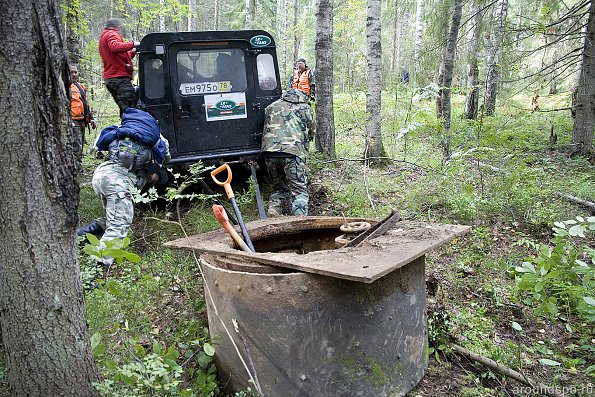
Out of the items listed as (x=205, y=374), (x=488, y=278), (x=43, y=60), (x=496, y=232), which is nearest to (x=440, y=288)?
(x=488, y=278)

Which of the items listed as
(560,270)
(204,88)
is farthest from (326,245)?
(204,88)

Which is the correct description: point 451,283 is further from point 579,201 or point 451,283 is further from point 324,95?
point 324,95

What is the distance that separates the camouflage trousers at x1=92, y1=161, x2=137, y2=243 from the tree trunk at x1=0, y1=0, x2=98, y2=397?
2.27 m

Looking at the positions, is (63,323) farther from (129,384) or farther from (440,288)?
(440,288)

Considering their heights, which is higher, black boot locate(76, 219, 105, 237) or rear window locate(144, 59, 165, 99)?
rear window locate(144, 59, 165, 99)

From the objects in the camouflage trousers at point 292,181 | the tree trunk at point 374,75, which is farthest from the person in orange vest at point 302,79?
the camouflage trousers at point 292,181

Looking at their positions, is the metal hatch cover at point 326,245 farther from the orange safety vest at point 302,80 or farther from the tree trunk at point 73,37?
the orange safety vest at point 302,80

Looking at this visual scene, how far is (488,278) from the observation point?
15.0 feet

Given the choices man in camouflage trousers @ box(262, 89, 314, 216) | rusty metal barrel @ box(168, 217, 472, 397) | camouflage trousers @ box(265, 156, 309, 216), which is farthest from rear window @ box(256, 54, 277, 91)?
rusty metal barrel @ box(168, 217, 472, 397)

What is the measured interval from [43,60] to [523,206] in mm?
5317

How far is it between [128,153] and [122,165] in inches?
5.5

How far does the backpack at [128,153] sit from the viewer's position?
4.52m

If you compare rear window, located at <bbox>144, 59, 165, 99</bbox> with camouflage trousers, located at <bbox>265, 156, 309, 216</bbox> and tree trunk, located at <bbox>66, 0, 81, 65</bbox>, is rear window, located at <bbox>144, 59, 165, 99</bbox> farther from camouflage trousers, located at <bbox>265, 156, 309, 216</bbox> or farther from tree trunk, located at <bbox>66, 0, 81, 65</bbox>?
tree trunk, located at <bbox>66, 0, 81, 65</bbox>

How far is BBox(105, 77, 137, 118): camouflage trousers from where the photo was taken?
6.69 meters
